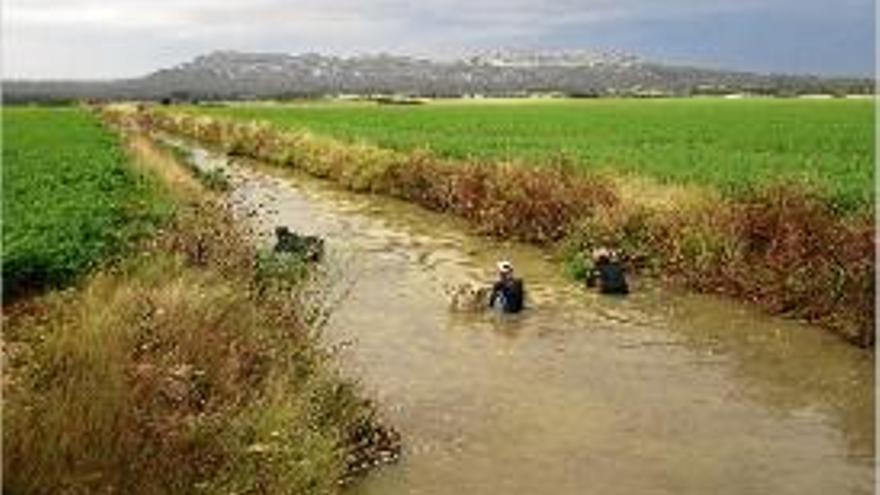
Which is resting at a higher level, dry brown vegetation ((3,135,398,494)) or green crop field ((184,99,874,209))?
dry brown vegetation ((3,135,398,494))

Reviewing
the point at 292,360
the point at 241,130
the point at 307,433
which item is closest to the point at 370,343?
the point at 292,360

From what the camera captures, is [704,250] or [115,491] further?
[704,250]

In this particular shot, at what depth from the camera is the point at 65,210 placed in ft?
72.3

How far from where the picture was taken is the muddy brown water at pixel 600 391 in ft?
43.4

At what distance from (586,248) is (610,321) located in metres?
5.44

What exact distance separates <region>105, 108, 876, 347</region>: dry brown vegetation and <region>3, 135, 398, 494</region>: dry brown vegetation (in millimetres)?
8506

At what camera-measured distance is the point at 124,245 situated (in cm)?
1872

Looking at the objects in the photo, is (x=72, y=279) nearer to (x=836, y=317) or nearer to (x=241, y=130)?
(x=836, y=317)

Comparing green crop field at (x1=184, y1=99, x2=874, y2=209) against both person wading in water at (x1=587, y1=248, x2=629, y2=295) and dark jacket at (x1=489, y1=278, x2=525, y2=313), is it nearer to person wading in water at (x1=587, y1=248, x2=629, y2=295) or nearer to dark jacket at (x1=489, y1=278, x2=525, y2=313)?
person wading in water at (x1=587, y1=248, x2=629, y2=295)

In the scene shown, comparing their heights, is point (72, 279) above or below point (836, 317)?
above

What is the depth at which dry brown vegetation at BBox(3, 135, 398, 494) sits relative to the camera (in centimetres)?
910

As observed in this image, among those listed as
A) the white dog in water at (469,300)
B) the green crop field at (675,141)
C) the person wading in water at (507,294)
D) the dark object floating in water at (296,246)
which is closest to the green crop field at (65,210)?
the dark object floating in water at (296,246)

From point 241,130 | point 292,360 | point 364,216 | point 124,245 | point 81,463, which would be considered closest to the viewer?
point 81,463

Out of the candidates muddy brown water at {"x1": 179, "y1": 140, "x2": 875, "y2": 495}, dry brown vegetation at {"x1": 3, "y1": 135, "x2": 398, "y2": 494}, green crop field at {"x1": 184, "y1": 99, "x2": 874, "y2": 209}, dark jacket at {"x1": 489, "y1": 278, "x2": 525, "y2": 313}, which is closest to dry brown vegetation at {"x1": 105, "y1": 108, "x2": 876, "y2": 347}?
muddy brown water at {"x1": 179, "y1": 140, "x2": 875, "y2": 495}
